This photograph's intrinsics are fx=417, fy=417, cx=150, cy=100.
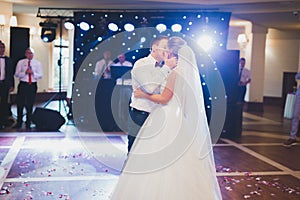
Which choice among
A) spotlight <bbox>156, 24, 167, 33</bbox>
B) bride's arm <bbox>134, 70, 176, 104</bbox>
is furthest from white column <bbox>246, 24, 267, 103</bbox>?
bride's arm <bbox>134, 70, 176, 104</bbox>

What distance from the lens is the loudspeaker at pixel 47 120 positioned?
306 inches

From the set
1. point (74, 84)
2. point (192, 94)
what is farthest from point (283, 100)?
point (192, 94)

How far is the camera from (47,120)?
306 inches

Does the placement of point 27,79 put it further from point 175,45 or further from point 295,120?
point 175,45

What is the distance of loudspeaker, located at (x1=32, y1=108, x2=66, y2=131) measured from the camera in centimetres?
777

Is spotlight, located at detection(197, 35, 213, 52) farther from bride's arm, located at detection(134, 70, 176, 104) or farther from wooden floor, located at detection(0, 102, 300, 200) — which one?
bride's arm, located at detection(134, 70, 176, 104)

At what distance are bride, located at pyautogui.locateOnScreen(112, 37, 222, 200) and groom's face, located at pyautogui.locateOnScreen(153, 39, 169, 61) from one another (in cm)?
A: 19

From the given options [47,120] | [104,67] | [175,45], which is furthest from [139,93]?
[104,67]

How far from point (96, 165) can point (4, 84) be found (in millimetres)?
3251

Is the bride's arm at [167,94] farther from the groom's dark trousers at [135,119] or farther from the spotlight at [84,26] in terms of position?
the spotlight at [84,26]

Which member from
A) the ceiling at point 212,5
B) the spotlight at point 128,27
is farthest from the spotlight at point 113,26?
the ceiling at point 212,5

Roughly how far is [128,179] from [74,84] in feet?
17.6

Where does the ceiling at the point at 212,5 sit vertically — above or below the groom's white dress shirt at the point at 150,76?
above

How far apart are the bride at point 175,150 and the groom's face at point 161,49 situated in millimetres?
195
